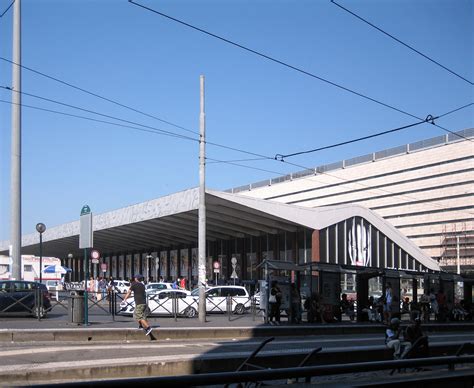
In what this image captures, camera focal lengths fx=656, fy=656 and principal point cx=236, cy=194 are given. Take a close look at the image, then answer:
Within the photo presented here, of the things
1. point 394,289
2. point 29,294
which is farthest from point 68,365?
point 394,289

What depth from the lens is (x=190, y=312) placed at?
3111cm

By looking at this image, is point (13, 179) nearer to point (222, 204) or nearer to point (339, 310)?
point (339, 310)

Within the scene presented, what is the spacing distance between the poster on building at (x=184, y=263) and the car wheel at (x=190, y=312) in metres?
41.5

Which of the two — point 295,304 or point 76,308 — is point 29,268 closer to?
point 295,304

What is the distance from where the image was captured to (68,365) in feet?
40.1

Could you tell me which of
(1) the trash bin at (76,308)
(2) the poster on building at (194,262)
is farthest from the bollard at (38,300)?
(2) the poster on building at (194,262)

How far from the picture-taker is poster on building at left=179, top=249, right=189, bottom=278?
7294cm

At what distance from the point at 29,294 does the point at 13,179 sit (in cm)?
451

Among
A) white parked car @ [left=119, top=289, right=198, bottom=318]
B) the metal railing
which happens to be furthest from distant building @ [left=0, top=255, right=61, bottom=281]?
the metal railing

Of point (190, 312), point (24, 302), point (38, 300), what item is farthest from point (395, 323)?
point (190, 312)

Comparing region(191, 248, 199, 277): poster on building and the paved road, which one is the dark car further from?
region(191, 248, 199, 277): poster on building

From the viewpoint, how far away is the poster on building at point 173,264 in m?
75.7

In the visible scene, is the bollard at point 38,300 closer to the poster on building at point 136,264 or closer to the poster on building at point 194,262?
the poster on building at point 194,262

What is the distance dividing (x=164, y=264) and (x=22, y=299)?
178ft
